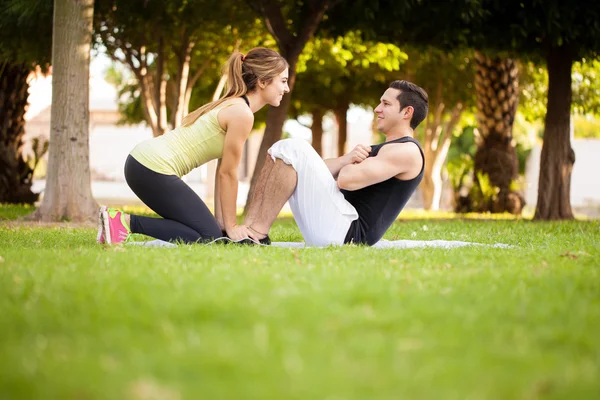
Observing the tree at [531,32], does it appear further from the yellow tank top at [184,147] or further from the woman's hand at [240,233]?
the woman's hand at [240,233]

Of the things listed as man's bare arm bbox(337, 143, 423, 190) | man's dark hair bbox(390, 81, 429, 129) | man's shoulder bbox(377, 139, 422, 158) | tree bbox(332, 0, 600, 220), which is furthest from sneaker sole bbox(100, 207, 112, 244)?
tree bbox(332, 0, 600, 220)

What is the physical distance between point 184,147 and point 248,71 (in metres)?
0.83

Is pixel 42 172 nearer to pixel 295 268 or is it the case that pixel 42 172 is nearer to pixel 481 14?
pixel 481 14

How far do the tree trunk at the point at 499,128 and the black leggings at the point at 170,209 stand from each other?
50.9 feet

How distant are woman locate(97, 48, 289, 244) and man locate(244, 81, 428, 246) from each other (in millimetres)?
276

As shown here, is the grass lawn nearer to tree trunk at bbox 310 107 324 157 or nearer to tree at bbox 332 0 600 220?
tree at bbox 332 0 600 220

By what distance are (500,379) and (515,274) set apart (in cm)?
225

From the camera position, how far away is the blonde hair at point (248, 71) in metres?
6.58

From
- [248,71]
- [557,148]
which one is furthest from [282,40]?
[248,71]

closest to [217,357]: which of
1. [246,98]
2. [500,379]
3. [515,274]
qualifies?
[500,379]

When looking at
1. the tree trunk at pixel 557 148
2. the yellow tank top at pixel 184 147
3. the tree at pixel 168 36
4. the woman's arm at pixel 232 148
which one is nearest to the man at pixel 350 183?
the woman's arm at pixel 232 148

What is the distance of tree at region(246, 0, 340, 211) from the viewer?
1438cm

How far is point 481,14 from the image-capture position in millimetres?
13625

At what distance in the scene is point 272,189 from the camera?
6.39 metres
